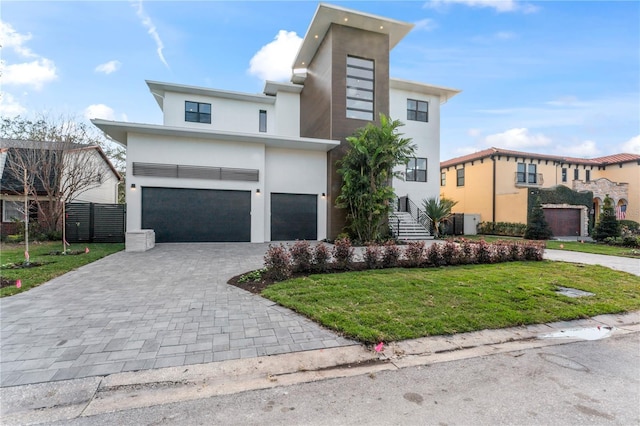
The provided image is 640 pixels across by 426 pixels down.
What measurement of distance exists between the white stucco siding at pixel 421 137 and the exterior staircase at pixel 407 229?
248cm

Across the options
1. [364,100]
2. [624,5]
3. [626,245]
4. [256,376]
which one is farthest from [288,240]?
[626,245]

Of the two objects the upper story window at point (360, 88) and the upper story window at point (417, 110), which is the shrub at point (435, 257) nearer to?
the upper story window at point (360, 88)

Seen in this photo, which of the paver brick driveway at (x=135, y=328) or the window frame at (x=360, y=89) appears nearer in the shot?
the paver brick driveway at (x=135, y=328)

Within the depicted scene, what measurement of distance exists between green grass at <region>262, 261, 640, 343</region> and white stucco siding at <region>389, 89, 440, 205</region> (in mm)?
10302

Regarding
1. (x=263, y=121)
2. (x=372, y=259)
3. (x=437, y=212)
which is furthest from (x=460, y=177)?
(x=372, y=259)

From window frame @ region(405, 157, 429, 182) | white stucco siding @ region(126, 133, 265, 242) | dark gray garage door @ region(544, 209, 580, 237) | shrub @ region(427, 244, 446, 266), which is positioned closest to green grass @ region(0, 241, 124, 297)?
white stucco siding @ region(126, 133, 265, 242)

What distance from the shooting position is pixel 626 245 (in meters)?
13.5

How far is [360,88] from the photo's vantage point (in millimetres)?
13141

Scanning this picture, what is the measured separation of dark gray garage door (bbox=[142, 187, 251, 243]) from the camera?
38.2ft

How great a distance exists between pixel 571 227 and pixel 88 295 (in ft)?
82.6

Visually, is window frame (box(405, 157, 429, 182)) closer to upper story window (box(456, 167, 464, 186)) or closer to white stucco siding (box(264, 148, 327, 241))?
white stucco siding (box(264, 148, 327, 241))

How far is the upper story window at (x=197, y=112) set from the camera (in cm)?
1484

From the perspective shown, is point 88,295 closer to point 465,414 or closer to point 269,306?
point 269,306

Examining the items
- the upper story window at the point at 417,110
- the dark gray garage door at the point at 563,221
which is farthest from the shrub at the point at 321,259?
the dark gray garage door at the point at 563,221
